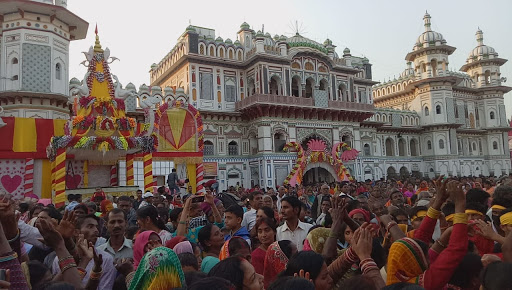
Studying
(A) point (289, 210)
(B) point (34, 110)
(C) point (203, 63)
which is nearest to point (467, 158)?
(C) point (203, 63)

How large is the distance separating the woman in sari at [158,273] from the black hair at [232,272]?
9.5 inches

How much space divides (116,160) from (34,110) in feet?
15.0

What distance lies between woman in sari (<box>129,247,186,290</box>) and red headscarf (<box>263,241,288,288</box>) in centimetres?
100

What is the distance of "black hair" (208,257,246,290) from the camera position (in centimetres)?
285

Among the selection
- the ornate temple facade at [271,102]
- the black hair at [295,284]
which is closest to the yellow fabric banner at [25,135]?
the ornate temple facade at [271,102]

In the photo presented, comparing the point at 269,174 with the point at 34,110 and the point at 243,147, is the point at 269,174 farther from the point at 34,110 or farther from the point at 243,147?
the point at 34,110

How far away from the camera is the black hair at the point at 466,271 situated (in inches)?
117

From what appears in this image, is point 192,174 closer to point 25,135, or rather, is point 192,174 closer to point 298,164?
point 25,135

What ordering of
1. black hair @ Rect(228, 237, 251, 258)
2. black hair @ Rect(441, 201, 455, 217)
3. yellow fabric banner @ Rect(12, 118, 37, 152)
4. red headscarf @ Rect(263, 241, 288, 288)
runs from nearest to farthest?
red headscarf @ Rect(263, 241, 288, 288)
black hair @ Rect(228, 237, 251, 258)
black hair @ Rect(441, 201, 455, 217)
yellow fabric banner @ Rect(12, 118, 37, 152)

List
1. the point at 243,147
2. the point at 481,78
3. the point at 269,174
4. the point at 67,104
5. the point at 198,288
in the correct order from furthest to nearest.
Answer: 1. the point at 481,78
2. the point at 243,147
3. the point at 269,174
4. the point at 67,104
5. the point at 198,288

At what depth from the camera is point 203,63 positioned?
28016 millimetres

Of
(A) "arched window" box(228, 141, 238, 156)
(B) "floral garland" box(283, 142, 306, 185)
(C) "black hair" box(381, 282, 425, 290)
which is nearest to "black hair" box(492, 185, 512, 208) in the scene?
(C) "black hair" box(381, 282, 425, 290)

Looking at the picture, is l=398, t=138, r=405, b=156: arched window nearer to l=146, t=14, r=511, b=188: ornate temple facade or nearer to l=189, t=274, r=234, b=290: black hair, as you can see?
l=146, t=14, r=511, b=188: ornate temple facade

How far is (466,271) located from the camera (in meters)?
2.97
